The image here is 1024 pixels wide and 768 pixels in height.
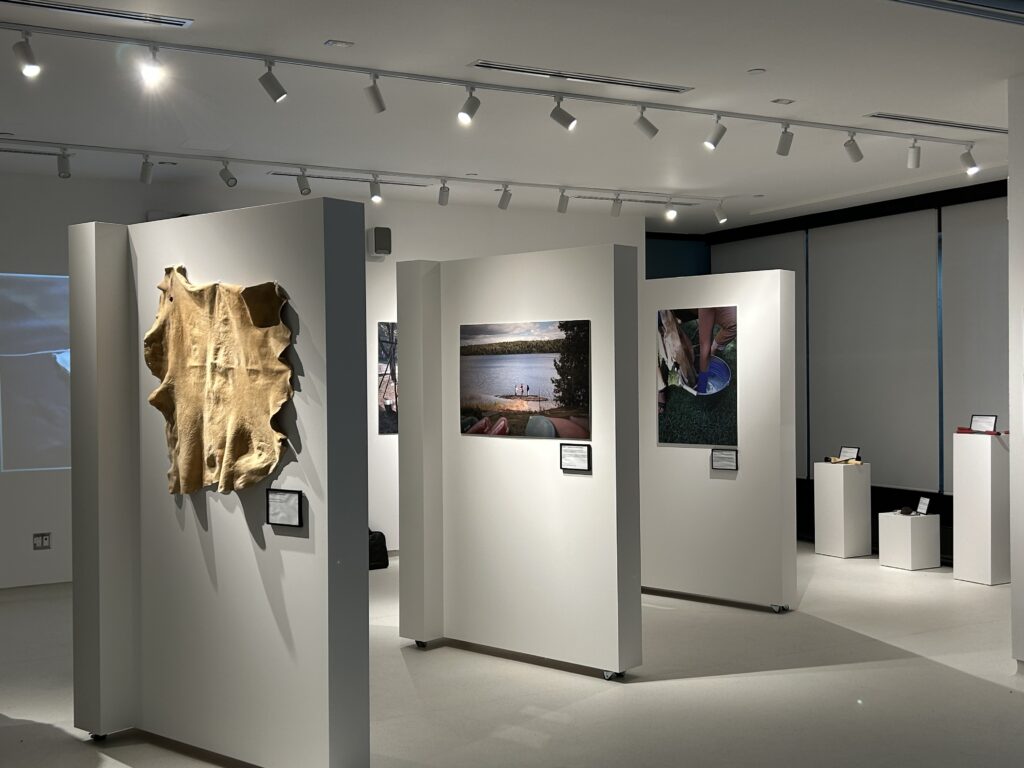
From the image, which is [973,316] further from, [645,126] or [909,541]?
[645,126]

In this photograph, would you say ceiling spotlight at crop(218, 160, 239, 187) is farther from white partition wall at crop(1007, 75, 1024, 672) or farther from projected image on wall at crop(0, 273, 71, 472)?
white partition wall at crop(1007, 75, 1024, 672)

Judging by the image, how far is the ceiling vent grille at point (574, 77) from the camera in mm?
5586

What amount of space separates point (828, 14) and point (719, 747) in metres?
3.39

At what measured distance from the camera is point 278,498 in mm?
4461

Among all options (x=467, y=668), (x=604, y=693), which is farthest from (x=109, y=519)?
(x=604, y=693)

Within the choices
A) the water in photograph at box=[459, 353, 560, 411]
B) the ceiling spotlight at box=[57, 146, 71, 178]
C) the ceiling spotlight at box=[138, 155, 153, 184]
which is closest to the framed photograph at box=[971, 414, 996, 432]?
the water in photograph at box=[459, 353, 560, 411]

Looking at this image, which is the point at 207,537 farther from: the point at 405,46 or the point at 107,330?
the point at 405,46

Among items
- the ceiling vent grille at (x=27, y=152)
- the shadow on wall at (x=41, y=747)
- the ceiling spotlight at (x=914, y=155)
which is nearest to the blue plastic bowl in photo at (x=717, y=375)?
the ceiling spotlight at (x=914, y=155)

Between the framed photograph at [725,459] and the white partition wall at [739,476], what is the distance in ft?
0.13

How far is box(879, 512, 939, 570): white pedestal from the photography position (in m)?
9.22

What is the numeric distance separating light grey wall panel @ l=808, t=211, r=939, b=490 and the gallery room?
87 mm

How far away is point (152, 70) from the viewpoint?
5.38 m

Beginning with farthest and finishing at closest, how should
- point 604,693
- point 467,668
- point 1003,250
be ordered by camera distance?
1. point 1003,250
2. point 467,668
3. point 604,693

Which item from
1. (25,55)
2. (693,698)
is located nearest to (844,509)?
(693,698)
